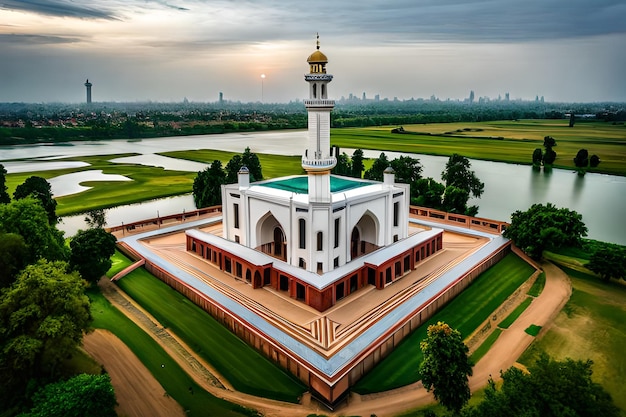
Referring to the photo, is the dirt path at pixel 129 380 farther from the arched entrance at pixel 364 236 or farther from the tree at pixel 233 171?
the tree at pixel 233 171

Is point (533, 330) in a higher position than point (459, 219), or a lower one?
lower

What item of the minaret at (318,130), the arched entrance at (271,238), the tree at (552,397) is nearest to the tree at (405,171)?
the arched entrance at (271,238)

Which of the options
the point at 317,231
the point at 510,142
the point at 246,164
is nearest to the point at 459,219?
the point at 317,231

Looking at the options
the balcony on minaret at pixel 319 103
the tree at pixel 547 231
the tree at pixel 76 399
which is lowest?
the tree at pixel 76 399

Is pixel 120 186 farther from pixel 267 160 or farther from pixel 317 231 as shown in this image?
pixel 317 231

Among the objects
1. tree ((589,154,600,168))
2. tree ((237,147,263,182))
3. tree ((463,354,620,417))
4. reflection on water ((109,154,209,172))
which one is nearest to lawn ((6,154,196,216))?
reflection on water ((109,154,209,172))

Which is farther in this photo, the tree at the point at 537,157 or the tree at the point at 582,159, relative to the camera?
the tree at the point at 537,157
